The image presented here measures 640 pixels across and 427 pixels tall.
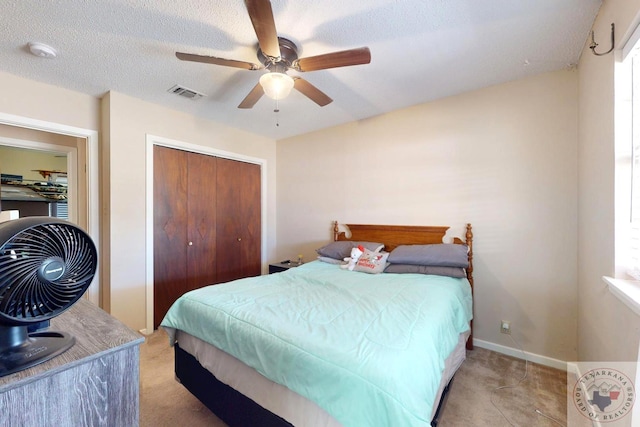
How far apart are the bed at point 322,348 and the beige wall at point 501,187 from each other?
2.01 ft

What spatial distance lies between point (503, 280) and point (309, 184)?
2.53 meters

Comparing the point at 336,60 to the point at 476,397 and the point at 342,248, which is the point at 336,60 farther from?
the point at 476,397

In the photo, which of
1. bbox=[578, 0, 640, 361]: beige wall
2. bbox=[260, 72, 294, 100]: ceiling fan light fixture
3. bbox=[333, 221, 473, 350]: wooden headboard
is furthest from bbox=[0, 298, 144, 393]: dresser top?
bbox=[333, 221, 473, 350]: wooden headboard

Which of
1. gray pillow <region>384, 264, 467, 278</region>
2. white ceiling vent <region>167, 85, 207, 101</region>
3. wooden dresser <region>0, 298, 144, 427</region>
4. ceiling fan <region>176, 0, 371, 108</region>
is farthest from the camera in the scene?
white ceiling vent <region>167, 85, 207, 101</region>

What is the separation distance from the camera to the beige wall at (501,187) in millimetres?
2225

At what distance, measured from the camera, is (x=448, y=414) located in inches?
67.7

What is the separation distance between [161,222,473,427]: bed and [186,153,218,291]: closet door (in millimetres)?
1512

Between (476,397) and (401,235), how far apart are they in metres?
1.54

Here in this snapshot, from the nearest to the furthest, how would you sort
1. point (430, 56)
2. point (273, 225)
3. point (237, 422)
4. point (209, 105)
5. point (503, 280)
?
1. point (237, 422)
2. point (430, 56)
3. point (503, 280)
4. point (209, 105)
5. point (273, 225)

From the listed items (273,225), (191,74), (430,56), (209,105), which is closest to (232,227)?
(273,225)

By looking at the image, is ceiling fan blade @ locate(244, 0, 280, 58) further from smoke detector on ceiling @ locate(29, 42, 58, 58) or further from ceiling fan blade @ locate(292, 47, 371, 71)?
smoke detector on ceiling @ locate(29, 42, 58, 58)

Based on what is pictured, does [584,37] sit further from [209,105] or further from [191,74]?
[209,105]

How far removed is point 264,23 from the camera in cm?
139

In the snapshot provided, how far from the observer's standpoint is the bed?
1.02m
